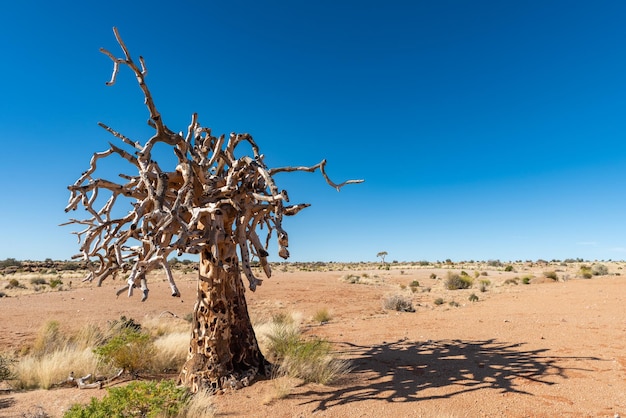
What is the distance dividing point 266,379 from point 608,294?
52.1 ft

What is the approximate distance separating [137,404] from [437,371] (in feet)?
16.8

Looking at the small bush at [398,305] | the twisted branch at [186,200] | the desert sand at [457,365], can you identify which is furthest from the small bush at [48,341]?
the small bush at [398,305]

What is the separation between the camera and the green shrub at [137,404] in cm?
437

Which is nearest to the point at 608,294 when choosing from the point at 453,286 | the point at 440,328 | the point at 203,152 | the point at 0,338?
the point at 440,328

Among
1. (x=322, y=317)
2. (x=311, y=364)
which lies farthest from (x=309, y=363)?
(x=322, y=317)

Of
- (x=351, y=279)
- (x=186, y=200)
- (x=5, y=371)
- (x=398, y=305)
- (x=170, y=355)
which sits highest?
(x=186, y=200)

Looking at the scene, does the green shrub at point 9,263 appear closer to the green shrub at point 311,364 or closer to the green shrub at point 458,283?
the green shrub at point 458,283

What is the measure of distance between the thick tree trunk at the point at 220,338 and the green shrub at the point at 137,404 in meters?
1.18

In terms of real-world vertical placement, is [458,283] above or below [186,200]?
below

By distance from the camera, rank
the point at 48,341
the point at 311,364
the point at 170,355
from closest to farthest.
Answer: the point at 311,364 → the point at 170,355 → the point at 48,341

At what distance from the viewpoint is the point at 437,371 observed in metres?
7.25

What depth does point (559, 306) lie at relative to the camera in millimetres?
14445

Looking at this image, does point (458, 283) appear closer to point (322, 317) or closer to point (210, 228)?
point (322, 317)

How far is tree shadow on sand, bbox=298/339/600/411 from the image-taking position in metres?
6.07
